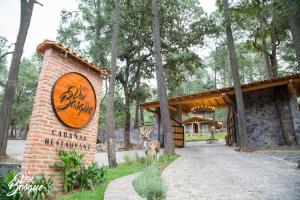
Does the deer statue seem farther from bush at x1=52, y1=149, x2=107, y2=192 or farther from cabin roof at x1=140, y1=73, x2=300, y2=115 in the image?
cabin roof at x1=140, y1=73, x2=300, y2=115

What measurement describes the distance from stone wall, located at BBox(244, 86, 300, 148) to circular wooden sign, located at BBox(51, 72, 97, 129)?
9.48 meters

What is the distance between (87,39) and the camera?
17.0m

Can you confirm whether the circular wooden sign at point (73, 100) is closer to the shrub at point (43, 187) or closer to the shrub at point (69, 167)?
the shrub at point (69, 167)

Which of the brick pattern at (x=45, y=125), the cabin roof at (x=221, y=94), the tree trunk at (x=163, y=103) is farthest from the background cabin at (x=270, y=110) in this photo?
the brick pattern at (x=45, y=125)

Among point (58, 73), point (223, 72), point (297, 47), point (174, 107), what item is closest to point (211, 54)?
point (223, 72)

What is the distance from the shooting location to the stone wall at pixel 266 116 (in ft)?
38.1

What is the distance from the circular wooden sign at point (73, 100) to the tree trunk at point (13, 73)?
15.9 feet

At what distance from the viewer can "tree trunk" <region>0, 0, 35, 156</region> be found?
844cm

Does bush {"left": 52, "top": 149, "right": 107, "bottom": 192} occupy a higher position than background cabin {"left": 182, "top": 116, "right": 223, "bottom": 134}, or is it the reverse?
background cabin {"left": 182, "top": 116, "right": 223, "bottom": 134}

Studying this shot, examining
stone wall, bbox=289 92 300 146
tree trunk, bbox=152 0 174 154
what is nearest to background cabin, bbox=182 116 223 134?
stone wall, bbox=289 92 300 146

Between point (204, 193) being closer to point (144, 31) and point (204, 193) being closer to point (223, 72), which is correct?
point (144, 31)

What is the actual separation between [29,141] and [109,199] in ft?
6.28

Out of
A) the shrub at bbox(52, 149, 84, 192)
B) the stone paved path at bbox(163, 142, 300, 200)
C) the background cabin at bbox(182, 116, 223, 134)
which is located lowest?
the stone paved path at bbox(163, 142, 300, 200)

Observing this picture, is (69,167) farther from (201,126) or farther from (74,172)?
(201,126)
